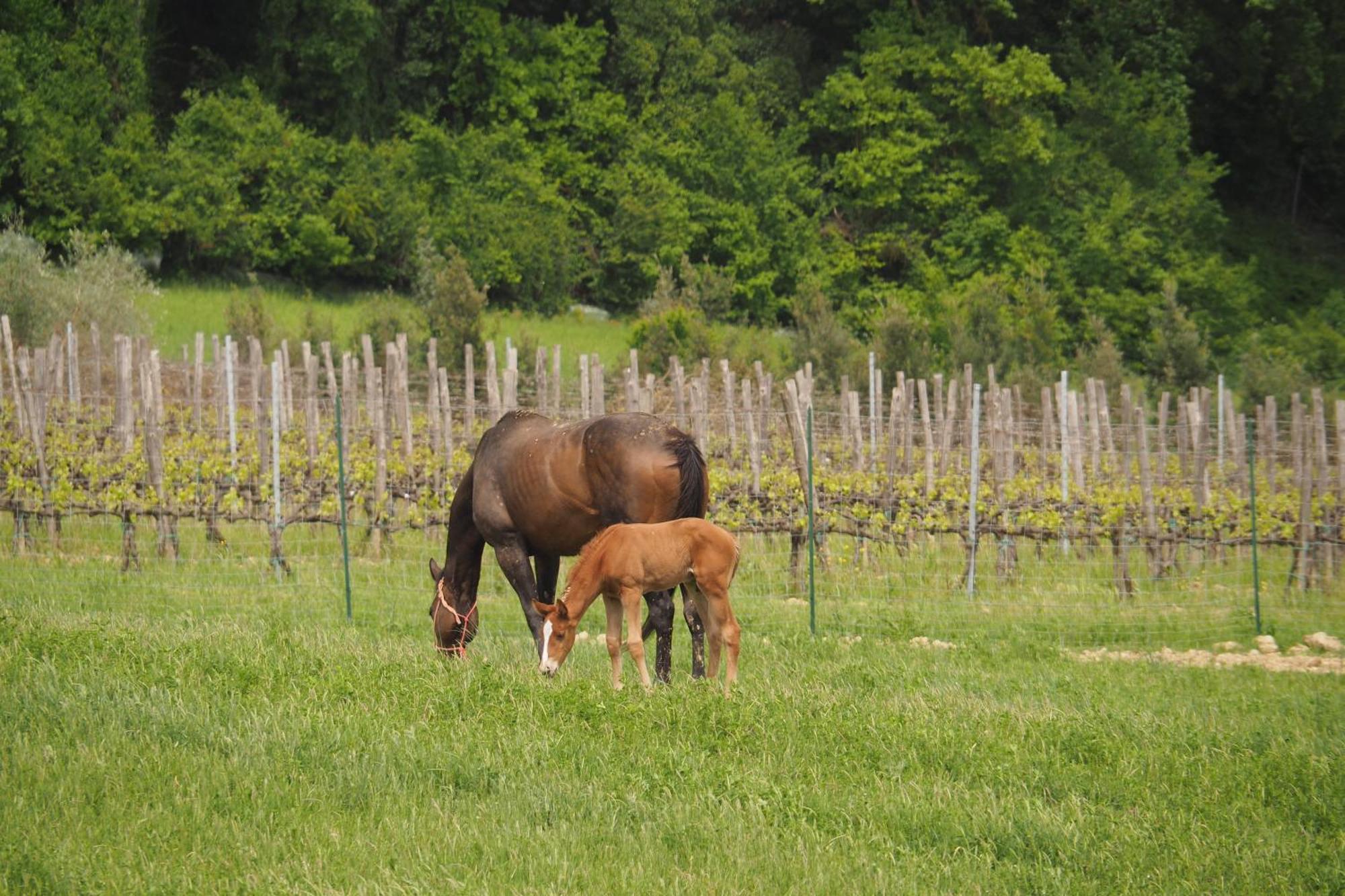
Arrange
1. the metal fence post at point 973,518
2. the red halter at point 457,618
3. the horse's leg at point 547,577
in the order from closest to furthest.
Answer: the red halter at point 457,618 → the horse's leg at point 547,577 → the metal fence post at point 973,518

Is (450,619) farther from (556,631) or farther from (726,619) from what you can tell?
(726,619)

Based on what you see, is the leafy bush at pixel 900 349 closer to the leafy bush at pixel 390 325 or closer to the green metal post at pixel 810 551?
the leafy bush at pixel 390 325

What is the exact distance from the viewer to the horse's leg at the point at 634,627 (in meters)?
8.95

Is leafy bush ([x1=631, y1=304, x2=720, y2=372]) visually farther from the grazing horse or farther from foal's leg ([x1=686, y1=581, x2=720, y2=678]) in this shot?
foal's leg ([x1=686, y1=581, x2=720, y2=678])

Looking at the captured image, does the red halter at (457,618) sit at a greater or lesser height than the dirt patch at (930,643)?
greater

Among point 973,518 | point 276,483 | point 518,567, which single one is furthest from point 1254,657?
point 276,483

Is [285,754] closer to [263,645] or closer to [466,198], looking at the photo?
[263,645]

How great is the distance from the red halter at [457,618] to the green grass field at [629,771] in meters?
0.22

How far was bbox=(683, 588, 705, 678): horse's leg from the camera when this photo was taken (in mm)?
9855

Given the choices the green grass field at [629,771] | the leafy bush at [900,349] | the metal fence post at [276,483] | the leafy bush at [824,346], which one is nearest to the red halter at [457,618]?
the green grass field at [629,771]

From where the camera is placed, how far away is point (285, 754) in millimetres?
7414

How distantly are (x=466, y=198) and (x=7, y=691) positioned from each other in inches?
1357

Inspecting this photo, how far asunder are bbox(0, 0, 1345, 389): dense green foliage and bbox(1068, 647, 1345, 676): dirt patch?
1050 inches

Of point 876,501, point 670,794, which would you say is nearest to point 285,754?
Result: point 670,794
